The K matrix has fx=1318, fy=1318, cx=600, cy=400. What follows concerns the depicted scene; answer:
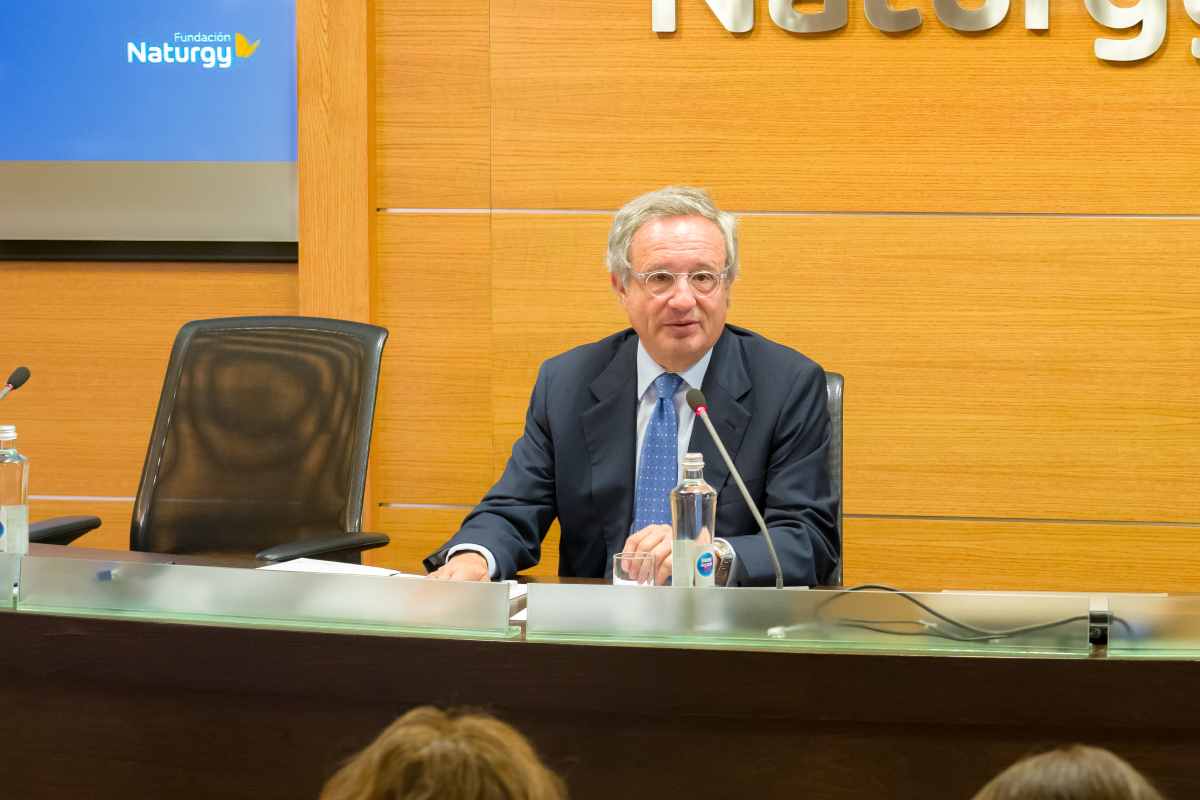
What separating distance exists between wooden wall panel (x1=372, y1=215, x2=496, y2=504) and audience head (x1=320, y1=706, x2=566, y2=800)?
302 centimetres

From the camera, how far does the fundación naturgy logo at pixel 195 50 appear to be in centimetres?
383

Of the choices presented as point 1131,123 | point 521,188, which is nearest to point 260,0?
point 521,188

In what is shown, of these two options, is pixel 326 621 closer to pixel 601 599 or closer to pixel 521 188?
pixel 601 599

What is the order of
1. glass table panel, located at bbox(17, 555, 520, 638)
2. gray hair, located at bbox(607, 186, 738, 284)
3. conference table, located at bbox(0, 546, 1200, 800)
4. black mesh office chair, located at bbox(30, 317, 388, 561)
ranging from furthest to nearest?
black mesh office chair, located at bbox(30, 317, 388, 561)
gray hair, located at bbox(607, 186, 738, 284)
glass table panel, located at bbox(17, 555, 520, 638)
conference table, located at bbox(0, 546, 1200, 800)

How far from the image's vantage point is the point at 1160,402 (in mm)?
3588

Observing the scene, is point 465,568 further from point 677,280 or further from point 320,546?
point 677,280

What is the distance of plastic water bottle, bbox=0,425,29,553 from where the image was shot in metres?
2.04

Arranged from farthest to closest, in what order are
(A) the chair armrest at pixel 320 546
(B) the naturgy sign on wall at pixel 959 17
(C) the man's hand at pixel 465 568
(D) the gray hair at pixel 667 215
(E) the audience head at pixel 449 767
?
1. (B) the naturgy sign on wall at pixel 959 17
2. (D) the gray hair at pixel 667 215
3. (A) the chair armrest at pixel 320 546
4. (C) the man's hand at pixel 465 568
5. (E) the audience head at pixel 449 767

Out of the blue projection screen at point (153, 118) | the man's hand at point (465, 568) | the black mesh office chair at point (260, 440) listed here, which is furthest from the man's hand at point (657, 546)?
the blue projection screen at point (153, 118)

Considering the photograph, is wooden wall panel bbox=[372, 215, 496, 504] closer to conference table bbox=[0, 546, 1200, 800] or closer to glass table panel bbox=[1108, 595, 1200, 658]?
conference table bbox=[0, 546, 1200, 800]

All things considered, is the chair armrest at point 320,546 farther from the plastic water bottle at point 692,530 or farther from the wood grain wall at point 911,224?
the wood grain wall at point 911,224

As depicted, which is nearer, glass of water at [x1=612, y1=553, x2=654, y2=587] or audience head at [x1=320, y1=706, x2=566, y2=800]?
audience head at [x1=320, y1=706, x2=566, y2=800]

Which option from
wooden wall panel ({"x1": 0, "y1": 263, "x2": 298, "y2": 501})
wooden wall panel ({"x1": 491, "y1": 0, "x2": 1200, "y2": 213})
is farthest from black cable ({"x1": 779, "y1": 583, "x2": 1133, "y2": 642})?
wooden wall panel ({"x1": 0, "y1": 263, "x2": 298, "y2": 501})

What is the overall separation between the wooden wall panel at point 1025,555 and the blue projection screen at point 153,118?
1920 millimetres
